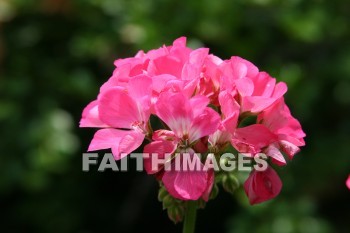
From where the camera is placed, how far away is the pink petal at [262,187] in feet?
2.96

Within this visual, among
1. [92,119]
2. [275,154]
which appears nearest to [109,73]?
[92,119]

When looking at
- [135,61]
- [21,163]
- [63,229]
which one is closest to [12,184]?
[21,163]

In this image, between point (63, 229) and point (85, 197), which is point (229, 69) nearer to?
point (63, 229)

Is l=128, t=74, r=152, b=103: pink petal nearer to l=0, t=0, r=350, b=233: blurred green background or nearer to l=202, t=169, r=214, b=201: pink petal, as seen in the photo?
l=202, t=169, r=214, b=201: pink petal

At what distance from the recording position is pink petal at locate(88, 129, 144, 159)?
0.88m

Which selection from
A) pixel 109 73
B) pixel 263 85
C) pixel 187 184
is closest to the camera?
pixel 187 184

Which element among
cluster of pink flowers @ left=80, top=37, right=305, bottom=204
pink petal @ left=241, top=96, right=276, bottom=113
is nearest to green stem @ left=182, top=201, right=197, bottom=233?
cluster of pink flowers @ left=80, top=37, right=305, bottom=204

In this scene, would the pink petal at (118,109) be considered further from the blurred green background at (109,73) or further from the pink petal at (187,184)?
the blurred green background at (109,73)

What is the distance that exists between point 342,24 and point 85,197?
3.58ft

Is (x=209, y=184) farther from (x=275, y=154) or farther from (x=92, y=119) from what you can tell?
(x=92, y=119)

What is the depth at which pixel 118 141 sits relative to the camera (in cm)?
90

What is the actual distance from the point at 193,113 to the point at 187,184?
0.08 metres

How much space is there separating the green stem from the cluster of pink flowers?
28 millimetres

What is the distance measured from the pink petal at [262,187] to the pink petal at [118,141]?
0.46 feet
